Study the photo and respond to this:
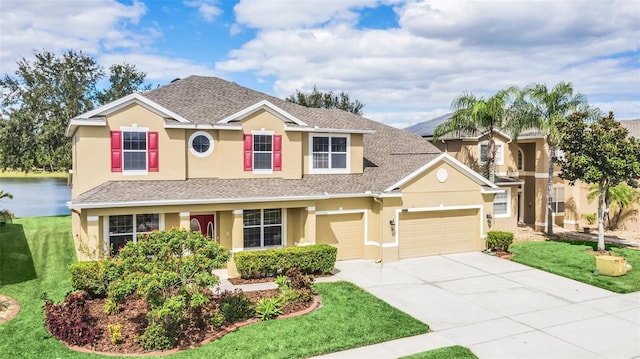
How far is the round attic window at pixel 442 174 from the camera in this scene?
65.3ft

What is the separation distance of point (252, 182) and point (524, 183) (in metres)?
19.2

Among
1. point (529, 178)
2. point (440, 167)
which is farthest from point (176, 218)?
point (529, 178)

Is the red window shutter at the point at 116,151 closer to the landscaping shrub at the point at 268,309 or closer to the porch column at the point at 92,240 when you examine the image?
the porch column at the point at 92,240

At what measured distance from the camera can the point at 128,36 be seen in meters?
21.0

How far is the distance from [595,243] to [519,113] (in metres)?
7.73

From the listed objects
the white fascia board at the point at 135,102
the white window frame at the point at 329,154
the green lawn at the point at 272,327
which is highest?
the white fascia board at the point at 135,102

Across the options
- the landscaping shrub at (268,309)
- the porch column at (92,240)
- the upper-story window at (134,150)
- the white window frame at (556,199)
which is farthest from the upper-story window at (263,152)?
the white window frame at (556,199)

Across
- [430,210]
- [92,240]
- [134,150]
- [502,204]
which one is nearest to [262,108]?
[134,150]

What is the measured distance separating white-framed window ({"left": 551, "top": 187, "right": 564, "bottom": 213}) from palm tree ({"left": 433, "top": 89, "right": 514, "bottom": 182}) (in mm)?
5937

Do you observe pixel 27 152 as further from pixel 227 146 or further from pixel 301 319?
pixel 301 319

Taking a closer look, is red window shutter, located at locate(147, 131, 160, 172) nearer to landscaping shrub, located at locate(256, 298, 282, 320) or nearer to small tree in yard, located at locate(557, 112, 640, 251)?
landscaping shrub, located at locate(256, 298, 282, 320)

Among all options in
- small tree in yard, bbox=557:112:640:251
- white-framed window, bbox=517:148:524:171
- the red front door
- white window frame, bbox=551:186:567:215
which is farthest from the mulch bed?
white-framed window, bbox=517:148:524:171

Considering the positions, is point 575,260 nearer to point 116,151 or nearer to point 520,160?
point 520,160

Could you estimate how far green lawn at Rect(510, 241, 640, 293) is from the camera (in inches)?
634
